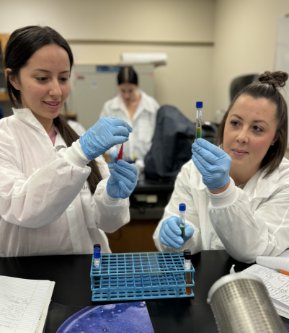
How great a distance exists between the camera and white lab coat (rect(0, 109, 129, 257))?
35.6 inches

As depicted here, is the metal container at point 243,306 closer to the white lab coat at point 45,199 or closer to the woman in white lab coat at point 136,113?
the white lab coat at point 45,199

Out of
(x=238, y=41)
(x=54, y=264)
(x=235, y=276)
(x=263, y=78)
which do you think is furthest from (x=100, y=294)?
(x=238, y=41)

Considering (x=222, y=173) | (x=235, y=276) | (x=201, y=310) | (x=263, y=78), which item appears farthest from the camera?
(x=263, y=78)

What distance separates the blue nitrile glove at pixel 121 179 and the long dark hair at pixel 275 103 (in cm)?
53

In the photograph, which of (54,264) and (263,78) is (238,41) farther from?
(54,264)

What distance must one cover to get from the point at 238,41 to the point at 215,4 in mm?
1032

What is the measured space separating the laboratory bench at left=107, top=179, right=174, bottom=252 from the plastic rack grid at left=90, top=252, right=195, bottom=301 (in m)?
1.44

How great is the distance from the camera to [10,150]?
3.42 ft

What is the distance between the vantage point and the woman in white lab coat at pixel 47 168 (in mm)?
914

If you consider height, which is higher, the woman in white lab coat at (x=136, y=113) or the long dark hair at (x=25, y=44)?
the long dark hair at (x=25, y=44)

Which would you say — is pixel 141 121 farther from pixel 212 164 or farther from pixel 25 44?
pixel 212 164

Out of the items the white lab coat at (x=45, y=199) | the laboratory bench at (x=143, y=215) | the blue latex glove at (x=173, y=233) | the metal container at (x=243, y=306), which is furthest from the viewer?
the laboratory bench at (x=143, y=215)

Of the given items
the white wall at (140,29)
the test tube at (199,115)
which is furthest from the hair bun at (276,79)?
the white wall at (140,29)

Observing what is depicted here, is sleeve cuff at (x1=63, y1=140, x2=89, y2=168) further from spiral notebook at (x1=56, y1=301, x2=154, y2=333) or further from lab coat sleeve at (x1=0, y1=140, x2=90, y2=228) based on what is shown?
spiral notebook at (x1=56, y1=301, x2=154, y2=333)
